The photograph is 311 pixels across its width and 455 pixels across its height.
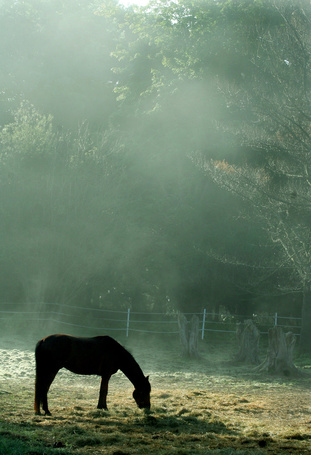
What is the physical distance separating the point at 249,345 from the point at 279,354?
1898mm

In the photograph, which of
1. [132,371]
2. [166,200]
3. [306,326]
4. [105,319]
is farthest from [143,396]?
[166,200]

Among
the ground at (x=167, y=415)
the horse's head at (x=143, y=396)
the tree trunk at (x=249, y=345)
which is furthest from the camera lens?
the tree trunk at (x=249, y=345)

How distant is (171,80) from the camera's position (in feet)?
80.6

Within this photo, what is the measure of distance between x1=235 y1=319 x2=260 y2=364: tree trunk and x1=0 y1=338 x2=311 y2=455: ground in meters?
0.82

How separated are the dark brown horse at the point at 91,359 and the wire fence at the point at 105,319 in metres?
11.5

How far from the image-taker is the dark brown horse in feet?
26.6

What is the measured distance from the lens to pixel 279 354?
46.0 ft

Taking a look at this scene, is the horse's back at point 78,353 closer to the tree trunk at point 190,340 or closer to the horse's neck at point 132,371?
the horse's neck at point 132,371

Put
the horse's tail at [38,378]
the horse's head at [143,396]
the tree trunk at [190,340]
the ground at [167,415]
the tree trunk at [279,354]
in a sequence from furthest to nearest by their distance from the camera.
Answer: the tree trunk at [190,340] < the tree trunk at [279,354] < the horse's head at [143,396] < the horse's tail at [38,378] < the ground at [167,415]

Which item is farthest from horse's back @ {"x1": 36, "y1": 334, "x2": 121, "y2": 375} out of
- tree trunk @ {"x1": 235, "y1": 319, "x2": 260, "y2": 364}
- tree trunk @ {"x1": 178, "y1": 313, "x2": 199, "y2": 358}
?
tree trunk @ {"x1": 178, "y1": 313, "x2": 199, "y2": 358}

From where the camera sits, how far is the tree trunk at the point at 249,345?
51.7ft

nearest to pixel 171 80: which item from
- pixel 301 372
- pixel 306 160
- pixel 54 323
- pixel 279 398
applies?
pixel 306 160

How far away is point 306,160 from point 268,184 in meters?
2.46

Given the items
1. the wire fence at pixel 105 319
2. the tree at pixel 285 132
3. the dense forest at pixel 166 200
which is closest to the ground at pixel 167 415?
the tree at pixel 285 132
